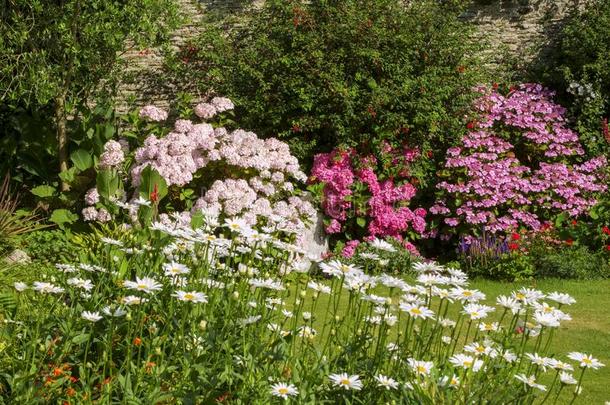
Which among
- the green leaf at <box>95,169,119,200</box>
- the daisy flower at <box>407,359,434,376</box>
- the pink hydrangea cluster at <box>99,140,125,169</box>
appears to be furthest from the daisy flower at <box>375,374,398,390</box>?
the pink hydrangea cluster at <box>99,140,125,169</box>

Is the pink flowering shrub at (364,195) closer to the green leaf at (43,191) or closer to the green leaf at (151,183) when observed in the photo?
the green leaf at (151,183)

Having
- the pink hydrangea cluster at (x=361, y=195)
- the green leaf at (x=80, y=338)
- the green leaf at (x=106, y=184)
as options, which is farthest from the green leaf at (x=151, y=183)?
the green leaf at (x=80, y=338)

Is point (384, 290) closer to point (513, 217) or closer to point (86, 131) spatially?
point (513, 217)

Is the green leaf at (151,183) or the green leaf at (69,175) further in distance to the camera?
the green leaf at (69,175)

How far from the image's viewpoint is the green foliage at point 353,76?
9055 millimetres

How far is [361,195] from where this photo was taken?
8.98 meters

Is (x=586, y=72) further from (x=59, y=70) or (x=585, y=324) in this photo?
(x=59, y=70)

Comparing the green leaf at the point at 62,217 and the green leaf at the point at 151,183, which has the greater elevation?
the green leaf at the point at 151,183

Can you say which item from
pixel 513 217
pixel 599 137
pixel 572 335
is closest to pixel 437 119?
pixel 513 217

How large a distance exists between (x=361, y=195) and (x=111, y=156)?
286cm

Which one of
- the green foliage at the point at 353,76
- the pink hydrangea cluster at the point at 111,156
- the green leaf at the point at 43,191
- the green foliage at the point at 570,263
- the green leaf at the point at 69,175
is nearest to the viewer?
the pink hydrangea cluster at the point at 111,156

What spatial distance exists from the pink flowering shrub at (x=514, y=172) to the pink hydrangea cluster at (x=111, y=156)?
147 inches

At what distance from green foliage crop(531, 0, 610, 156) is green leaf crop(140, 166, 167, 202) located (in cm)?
548

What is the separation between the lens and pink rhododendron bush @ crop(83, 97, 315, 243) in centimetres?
758
